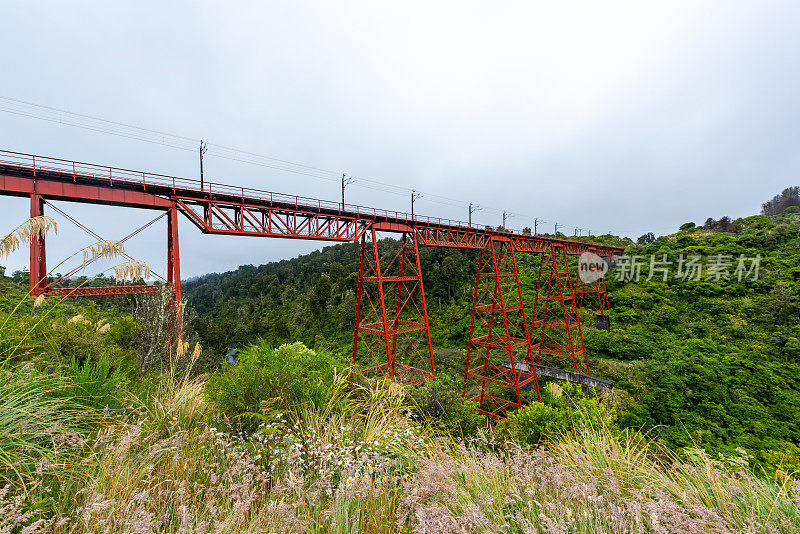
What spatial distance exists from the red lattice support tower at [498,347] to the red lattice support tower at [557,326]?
1168 millimetres

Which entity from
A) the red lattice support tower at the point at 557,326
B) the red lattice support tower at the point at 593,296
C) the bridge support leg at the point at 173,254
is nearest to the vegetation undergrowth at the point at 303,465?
the bridge support leg at the point at 173,254

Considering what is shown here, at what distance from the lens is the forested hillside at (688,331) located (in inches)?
498

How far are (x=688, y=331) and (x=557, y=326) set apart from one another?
9.87 metres

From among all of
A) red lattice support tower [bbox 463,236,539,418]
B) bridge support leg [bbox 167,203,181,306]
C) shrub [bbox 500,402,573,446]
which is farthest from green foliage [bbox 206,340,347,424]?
red lattice support tower [bbox 463,236,539,418]

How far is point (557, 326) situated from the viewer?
17.6 m

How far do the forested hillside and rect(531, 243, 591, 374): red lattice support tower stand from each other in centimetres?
124

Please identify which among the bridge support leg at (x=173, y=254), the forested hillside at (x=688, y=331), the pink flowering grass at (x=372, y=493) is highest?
the bridge support leg at (x=173, y=254)

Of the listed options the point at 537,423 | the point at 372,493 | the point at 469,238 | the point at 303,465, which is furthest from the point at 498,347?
the point at 372,493

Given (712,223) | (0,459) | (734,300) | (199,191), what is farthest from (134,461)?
(712,223)

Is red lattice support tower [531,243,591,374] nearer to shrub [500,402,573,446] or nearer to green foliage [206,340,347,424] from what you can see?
shrub [500,402,573,446]

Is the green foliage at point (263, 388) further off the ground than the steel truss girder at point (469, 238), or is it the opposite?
the steel truss girder at point (469, 238)

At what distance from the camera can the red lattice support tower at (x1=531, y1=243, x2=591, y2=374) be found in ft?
51.8

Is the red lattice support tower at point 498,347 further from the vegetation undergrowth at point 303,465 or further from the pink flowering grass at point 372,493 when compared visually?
the pink flowering grass at point 372,493

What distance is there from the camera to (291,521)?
5.98 feet
